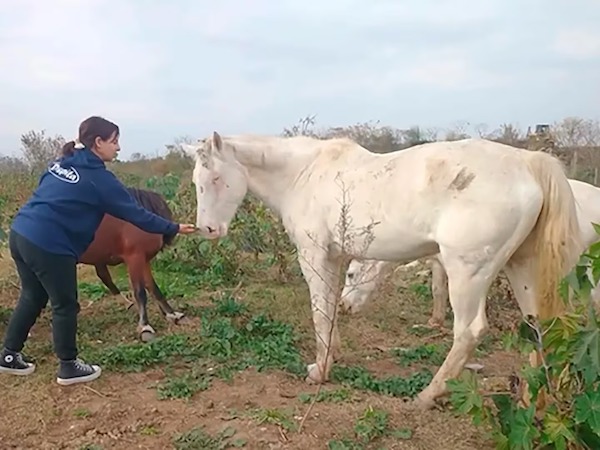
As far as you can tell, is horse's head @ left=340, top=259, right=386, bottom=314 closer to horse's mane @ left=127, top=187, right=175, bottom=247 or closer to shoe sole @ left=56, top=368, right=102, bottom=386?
horse's mane @ left=127, top=187, right=175, bottom=247

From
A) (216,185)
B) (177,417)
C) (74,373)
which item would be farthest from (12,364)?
(216,185)

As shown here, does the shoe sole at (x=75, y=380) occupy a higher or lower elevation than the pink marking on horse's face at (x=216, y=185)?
lower

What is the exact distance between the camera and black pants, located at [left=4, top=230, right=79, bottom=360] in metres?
4.30

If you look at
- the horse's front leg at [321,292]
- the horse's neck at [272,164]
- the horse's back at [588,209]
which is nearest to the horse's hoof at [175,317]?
the horse's neck at [272,164]

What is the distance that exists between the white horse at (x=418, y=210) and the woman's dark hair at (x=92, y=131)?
0.68 m

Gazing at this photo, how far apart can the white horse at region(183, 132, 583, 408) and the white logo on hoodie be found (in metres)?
0.90

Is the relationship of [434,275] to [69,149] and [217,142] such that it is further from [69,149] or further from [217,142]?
[69,149]

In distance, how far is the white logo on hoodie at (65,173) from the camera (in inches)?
169

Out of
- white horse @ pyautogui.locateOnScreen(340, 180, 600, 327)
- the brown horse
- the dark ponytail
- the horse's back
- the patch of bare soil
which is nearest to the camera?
the patch of bare soil

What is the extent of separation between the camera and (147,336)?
5.46m

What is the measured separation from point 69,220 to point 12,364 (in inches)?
46.0

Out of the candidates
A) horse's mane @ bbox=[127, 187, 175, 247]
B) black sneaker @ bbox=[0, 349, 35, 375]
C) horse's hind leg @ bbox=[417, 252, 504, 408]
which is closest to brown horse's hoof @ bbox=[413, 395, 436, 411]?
horse's hind leg @ bbox=[417, 252, 504, 408]

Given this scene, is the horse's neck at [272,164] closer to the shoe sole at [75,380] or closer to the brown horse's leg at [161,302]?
the brown horse's leg at [161,302]

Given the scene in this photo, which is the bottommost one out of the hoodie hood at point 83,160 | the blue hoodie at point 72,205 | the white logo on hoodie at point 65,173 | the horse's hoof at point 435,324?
the horse's hoof at point 435,324
